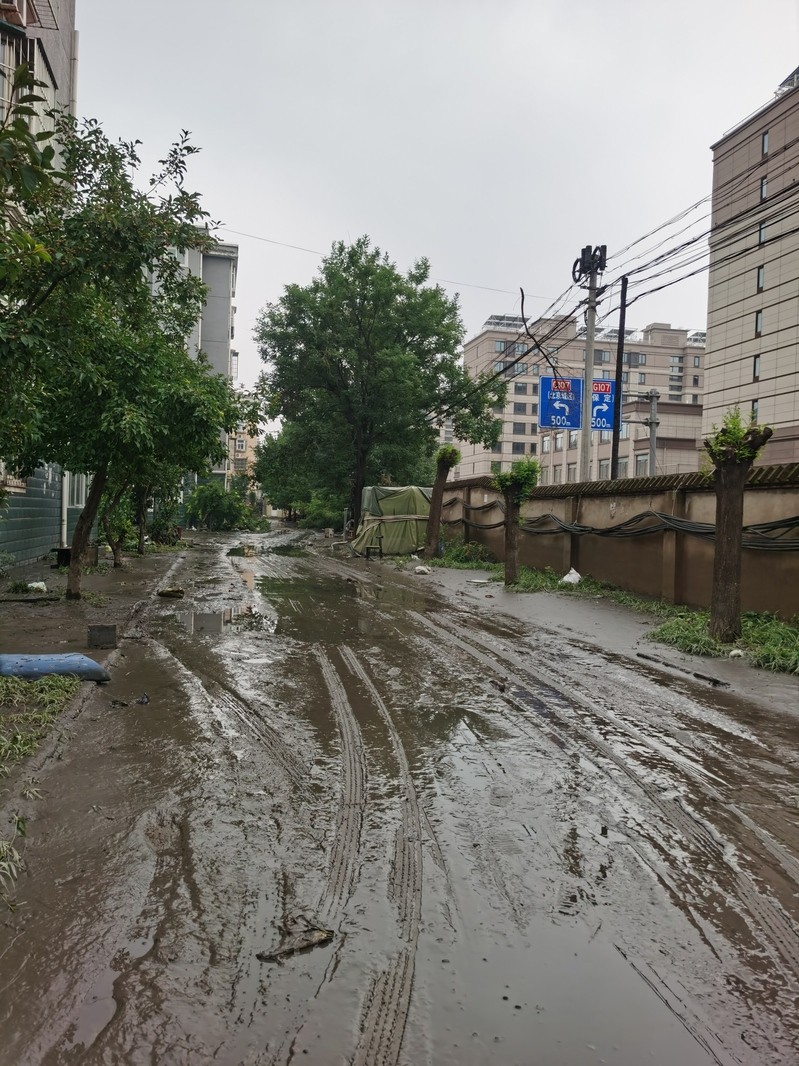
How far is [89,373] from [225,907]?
5427mm

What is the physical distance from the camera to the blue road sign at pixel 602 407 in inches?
804

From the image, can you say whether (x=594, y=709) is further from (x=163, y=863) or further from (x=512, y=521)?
(x=512, y=521)

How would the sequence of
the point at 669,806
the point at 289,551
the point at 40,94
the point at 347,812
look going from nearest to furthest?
the point at 347,812, the point at 669,806, the point at 40,94, the point at 289,551

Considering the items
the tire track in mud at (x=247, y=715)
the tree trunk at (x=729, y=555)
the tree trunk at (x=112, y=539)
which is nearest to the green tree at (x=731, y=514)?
the tree trunk at (x=729, y=555)

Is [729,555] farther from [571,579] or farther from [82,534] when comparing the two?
[82,534]

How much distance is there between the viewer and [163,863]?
3.52 meters

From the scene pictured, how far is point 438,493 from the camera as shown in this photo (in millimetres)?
24422

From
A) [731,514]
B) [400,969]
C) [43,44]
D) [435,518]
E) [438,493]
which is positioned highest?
[43,44]

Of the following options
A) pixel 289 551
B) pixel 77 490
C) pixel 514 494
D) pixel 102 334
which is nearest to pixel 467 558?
pixel 514 494

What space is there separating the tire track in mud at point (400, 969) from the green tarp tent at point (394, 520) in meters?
22.1

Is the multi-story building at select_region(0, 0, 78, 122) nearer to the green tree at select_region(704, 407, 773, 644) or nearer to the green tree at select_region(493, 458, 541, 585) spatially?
the green tree at select_region(493, 458, 541, 585)

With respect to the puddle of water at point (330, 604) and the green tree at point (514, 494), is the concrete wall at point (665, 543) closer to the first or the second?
the green tree at point (514, 494)

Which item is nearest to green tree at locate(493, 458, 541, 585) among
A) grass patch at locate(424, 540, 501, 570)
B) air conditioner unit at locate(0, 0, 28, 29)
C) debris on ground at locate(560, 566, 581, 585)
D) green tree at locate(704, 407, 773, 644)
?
debris on ground at locate(560, 566, 581, 585)

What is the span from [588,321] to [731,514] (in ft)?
38.2
